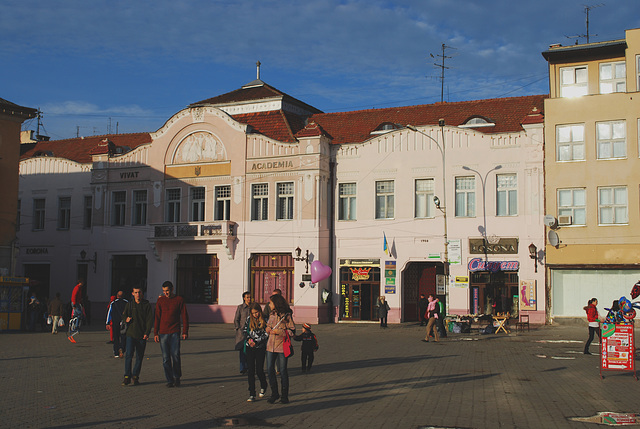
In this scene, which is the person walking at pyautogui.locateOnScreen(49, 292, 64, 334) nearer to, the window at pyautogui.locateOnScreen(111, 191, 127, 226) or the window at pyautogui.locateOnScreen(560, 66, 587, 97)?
the window at pyautogui.locateOnScreen(111, 191, 127, 226)

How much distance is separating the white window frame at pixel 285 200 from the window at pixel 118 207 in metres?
9.90

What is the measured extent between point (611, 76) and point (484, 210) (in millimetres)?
8304

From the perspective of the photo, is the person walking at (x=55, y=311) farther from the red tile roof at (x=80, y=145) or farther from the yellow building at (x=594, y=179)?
the yellow building at (x=594, y=179)

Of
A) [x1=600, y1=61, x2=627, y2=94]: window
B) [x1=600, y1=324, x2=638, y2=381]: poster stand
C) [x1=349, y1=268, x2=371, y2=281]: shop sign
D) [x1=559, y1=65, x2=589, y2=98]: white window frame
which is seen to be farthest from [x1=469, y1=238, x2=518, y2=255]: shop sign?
[x1=600, y1=324, x2=638, y2=381]: poster stand

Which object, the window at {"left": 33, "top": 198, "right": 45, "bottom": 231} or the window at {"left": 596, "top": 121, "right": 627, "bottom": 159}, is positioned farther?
the window at {"left": 33, "top": 198, "right": 45, "bottom": 231}

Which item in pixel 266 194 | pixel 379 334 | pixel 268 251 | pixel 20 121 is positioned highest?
pixel 20 121

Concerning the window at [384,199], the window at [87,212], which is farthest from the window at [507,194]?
the window at [87,212]

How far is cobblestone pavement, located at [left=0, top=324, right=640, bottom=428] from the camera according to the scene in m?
10.3

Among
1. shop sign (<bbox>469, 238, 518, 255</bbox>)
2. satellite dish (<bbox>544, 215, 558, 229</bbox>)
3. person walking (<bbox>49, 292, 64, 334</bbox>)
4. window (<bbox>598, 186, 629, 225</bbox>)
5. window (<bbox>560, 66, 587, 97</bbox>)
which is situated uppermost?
window (<bbox>560, 66, 587, 97</bbox>)

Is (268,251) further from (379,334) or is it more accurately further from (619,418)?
(619,418)

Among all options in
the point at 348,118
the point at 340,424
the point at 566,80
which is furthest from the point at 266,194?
the point at 340,424

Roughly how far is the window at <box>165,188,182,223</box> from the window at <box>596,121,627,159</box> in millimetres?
22086

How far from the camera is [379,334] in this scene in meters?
28.6

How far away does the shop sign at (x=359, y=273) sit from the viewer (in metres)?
35.6
